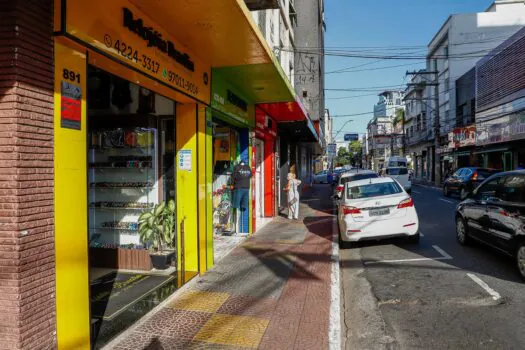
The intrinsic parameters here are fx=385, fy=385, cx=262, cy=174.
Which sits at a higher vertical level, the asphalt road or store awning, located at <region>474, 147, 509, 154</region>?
store awning, located at <region>474, 147, 509, 154</region>

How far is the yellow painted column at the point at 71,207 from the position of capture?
3428 millimetres

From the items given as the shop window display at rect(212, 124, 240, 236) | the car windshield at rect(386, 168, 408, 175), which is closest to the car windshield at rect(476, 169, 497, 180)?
the car windshield at rect(386, 168, 408, 175)

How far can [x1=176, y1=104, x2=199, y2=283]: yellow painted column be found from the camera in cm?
643

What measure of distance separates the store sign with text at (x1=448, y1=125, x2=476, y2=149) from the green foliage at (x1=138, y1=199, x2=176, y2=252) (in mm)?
30159

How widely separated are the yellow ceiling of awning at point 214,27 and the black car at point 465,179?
15136 mm

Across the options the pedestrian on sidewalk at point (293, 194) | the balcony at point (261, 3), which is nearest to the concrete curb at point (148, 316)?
the balcony at point (261, 3)

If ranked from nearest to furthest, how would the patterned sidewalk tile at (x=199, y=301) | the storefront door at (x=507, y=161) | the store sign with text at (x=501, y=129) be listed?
the patterned sidewalk tile at (x=199, y=301) < the store sign with text at (x=501, y=129) < the storefront door at (x=507, y=161)

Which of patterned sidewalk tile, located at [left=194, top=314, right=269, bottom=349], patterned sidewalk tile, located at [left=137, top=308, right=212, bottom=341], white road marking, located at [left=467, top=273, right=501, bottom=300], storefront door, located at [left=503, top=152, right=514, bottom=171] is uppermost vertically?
storefront door, located at [left=503, top=152, right=514, bottom=171]

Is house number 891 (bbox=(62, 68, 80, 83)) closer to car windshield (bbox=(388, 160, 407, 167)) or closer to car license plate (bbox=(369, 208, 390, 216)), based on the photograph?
car license plate (bbox=(369, 208, 390, 216))

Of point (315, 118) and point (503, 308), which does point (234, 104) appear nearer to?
point (503, 308)

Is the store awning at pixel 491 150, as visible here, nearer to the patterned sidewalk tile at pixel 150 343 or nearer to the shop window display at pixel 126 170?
the shop window display at pixel 126 170

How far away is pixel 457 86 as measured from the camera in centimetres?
3644

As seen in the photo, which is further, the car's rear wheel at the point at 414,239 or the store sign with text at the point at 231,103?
the car's rear wheel at the point at 414,239

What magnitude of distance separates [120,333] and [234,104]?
555cm
